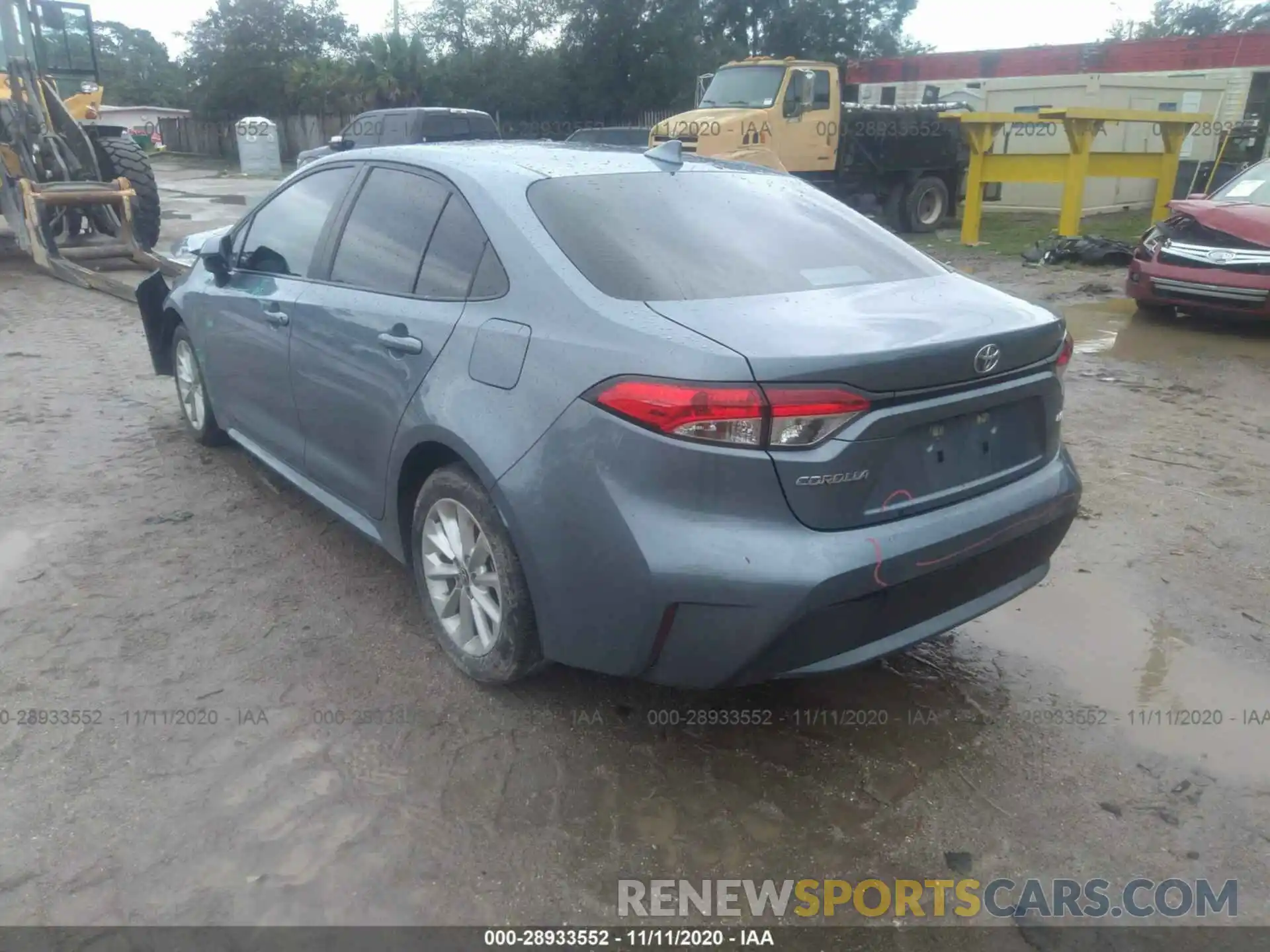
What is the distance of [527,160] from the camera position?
3.33 meters

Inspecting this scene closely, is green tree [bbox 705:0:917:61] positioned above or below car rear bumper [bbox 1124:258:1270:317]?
above

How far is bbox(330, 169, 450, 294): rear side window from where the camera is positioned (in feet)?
10.7

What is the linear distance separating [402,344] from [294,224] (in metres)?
1.32

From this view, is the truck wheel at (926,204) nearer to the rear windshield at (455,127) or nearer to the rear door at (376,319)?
the rear windshield at (455,127)

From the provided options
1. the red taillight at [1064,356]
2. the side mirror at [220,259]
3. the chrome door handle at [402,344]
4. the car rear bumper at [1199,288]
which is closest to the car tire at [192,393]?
the side mirror at [220,259]

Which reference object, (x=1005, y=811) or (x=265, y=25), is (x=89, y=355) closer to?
(x=1005, y=811)

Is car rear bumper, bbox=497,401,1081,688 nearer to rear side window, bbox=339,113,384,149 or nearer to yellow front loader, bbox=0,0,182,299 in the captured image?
yellow front loader, bbox=0,0,182,299

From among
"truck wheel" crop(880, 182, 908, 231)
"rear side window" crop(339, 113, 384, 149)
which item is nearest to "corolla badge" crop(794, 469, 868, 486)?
"truck wheel" crop(880, 182, 908, 231)

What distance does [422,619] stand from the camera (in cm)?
360

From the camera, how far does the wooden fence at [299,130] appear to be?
115 feet

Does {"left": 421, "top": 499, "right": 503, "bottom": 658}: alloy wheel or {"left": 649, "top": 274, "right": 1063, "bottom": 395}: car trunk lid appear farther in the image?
{"left": 421, "top": 499, "right": 503, "bottom": 658}: alloy wheel

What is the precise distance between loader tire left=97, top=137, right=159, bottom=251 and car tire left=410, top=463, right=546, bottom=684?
1101 centimetres

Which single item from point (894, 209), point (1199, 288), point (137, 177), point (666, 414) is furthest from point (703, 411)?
point (894, 209)

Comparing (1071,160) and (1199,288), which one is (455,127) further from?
(1199,288)
